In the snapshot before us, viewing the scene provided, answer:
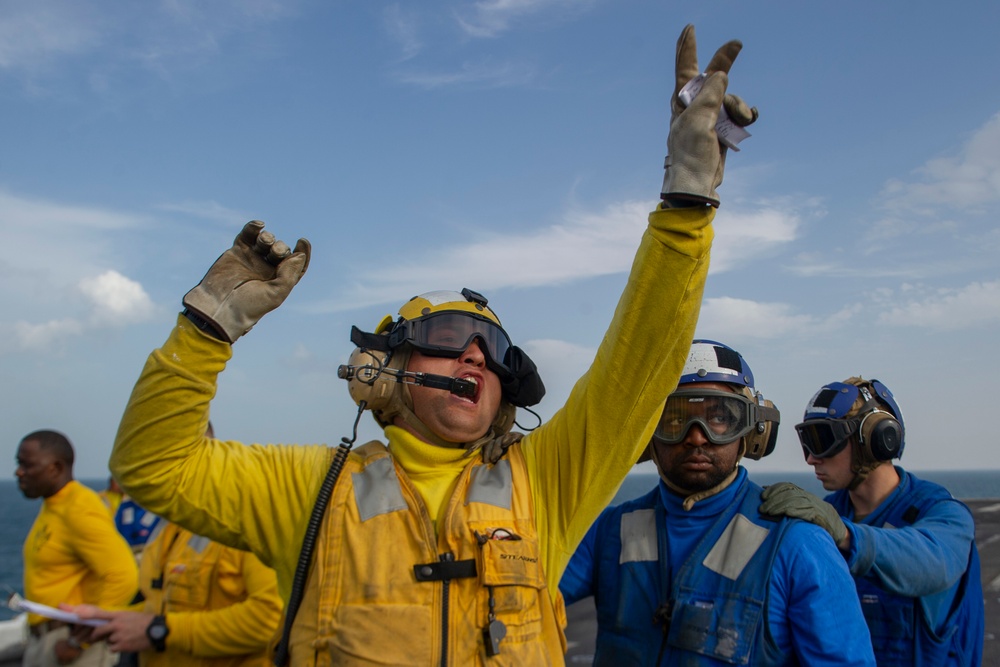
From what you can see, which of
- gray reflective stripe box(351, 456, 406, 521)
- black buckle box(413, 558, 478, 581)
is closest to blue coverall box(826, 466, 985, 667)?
black buckle box(413, 558, 478, 581)

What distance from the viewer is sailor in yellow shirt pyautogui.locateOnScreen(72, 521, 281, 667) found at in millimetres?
4250

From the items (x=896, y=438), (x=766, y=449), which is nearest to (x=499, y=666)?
(x=766, y=449)

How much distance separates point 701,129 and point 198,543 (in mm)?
3584

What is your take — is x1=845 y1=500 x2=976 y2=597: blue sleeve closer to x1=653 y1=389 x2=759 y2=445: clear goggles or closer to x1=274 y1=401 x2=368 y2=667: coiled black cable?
x1=653 y1=389 x2=759 y2=445: clear goggles

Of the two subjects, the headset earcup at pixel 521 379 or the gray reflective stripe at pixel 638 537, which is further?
the gray reflective stripe at pixel 638 537

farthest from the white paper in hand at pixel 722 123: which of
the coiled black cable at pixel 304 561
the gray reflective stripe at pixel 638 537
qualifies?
the gray reflective stripe at pixel 638 537

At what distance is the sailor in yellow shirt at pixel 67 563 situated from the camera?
5250 millimetres

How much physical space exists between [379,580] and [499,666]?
434 millimetres

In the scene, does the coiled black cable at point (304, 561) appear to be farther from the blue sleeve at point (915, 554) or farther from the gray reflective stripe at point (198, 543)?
the blue sleeve at point (915, 554)

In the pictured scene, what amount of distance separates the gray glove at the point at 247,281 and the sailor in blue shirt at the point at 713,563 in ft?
5.66

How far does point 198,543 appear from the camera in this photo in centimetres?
443

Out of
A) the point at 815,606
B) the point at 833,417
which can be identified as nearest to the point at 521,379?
the point at 815,606

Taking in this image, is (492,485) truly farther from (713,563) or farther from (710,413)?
(710,413)

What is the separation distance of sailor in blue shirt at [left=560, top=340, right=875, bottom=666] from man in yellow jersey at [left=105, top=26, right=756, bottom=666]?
0.59 meters
